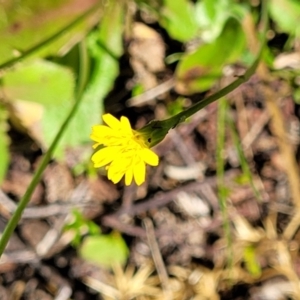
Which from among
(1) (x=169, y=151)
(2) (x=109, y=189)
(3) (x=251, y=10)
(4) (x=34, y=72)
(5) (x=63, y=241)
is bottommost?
(5) (x=63, y=241)

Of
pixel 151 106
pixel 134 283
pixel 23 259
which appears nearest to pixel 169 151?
pixel 151 106

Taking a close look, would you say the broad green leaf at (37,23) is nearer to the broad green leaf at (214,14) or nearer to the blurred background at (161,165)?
the blurred background at (161,165)

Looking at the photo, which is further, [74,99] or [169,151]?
[169,151]

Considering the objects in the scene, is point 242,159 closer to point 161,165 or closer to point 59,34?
point 161,165

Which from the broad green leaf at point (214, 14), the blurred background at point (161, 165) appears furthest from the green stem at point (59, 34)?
the broad green leaf at point (214, 14)

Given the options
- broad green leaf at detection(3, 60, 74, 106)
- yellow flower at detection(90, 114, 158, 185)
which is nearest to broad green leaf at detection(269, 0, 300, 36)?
broad green leaf at detection(3, 60, 74, 106)

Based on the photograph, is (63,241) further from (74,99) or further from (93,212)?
(74,99)

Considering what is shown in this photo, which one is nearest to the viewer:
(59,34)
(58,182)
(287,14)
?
(59,34)

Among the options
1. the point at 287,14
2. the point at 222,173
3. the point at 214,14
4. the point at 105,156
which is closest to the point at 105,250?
the point at 222,173
